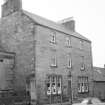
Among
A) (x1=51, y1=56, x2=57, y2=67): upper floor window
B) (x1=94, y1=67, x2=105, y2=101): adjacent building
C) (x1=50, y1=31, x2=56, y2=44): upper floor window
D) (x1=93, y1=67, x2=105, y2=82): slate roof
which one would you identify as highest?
(x1=50, y1=31, x2=56, y2=44): upper floor window

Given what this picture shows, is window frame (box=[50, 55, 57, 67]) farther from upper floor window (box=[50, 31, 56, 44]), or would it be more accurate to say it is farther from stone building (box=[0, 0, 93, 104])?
upper floor window (box=[50, 31, 56, 44])

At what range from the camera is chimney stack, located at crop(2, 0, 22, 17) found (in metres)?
30.6

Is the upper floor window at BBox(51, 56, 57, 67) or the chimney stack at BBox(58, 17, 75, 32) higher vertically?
the chimney stack at BBox(58, 17, 75, 32)

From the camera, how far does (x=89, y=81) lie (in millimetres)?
36938

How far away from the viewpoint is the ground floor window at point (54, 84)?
28.1 m

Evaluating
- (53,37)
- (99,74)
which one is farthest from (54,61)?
(99,74)

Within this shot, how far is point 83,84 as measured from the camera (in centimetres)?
3512

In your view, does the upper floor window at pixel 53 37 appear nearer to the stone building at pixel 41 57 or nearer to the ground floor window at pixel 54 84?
the stone building at pixel 41 57

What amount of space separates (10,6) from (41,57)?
9893mm

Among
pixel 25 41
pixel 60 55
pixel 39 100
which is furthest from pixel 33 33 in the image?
pixel 39 100

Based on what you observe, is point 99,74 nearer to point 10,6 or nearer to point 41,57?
point 41,57

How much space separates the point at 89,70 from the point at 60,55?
8959mm

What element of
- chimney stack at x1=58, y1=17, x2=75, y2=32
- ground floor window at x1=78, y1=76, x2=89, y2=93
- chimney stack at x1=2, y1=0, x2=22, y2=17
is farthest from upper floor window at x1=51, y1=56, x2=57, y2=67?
chimney stack at x1=58, y1=17, x2=75, y2=32

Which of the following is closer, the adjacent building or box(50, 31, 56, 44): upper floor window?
box(50, 31, 56, 44): upper floor window
